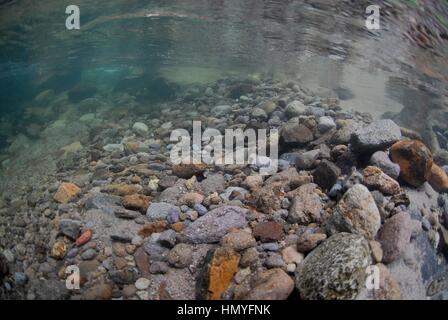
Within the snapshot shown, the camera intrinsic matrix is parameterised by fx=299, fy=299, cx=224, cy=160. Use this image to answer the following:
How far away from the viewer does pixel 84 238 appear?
459cm

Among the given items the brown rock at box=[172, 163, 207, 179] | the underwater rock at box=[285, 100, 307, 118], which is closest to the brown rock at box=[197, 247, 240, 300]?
the brown rock at box=[172, 163, 207, 179]

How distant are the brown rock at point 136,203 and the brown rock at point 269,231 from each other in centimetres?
200

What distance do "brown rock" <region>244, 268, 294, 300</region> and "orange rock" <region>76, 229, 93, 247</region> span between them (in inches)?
102

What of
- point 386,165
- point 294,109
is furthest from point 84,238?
point 294,109

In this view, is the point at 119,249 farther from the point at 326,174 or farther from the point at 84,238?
the point at 326,174

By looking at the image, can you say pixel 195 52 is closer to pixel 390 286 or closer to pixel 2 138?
pixel 2 138

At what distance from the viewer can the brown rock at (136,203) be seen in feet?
17.2

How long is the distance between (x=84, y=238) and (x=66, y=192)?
176 centimetres

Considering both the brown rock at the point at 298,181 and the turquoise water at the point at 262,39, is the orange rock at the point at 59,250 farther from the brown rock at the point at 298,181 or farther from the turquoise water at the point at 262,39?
the turquoise water at the point at 262,39

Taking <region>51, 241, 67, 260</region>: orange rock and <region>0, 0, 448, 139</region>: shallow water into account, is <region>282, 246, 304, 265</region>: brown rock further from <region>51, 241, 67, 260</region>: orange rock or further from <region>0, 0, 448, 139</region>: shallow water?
<region>0, 0, 448, 139</region>: shallow water

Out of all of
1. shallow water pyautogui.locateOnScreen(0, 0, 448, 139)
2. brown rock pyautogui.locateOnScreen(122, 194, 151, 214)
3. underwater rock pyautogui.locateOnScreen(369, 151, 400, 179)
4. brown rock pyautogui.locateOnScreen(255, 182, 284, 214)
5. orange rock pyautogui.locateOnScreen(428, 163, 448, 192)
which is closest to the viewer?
brown rock pyautogui.locateOnScreen(255, 182, 284, 214)

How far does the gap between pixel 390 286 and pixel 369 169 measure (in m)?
1.90

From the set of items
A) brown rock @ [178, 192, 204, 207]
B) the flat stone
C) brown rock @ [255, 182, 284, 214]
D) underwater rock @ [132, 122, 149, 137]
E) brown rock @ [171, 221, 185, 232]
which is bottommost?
underwater rock @ [132, 122, 149, 137]

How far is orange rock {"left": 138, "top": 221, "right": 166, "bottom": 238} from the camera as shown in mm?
4703
